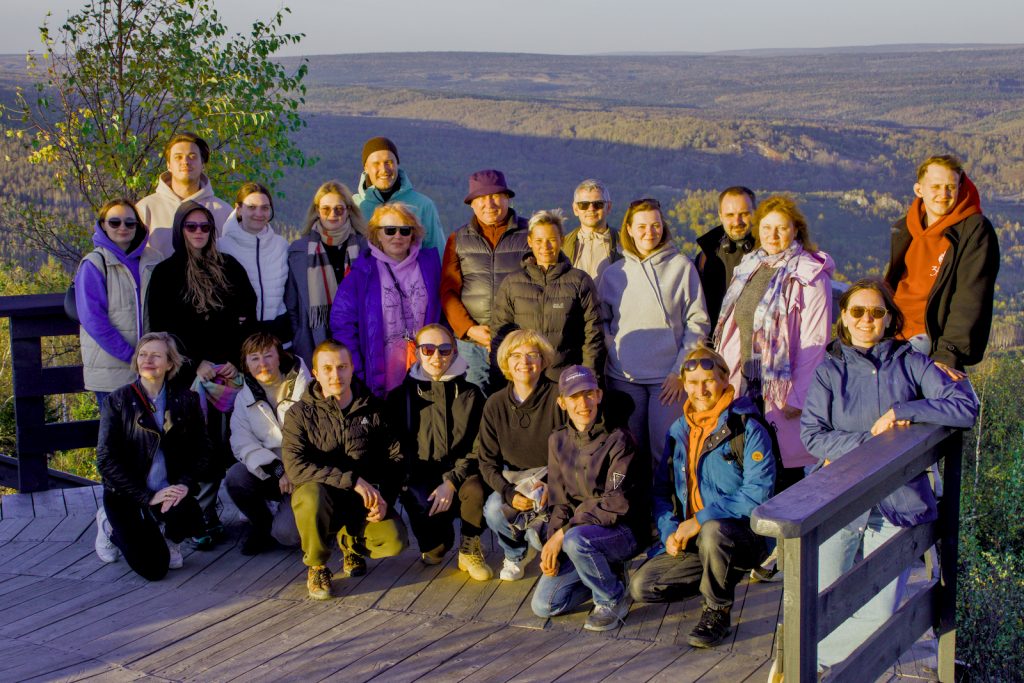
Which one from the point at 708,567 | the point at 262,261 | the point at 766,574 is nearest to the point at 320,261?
the point at 262,261

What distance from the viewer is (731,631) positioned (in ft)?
11.3

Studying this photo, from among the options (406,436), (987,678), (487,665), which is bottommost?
(987,678)

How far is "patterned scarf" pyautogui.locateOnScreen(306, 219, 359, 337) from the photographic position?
4.55 meters

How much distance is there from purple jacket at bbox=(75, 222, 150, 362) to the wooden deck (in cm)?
93

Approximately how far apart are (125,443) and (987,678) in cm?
532

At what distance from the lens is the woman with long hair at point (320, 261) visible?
4543 mm

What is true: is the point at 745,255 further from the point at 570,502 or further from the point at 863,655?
the point at 863,655

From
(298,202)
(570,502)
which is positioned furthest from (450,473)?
(298,202)

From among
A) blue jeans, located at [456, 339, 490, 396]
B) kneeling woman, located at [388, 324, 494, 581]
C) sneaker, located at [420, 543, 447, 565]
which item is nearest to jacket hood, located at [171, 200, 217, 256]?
kneeling woman, located at [388, 324, 494, 581]

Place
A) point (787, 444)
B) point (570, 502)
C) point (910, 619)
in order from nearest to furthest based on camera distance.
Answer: point (910, 619) < point (570, 502) < point (787, 444)

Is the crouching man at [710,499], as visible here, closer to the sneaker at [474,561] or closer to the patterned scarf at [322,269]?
the sneaker at [474,561]

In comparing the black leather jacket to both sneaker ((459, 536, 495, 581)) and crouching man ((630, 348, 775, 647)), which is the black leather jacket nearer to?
sneaker ((459, 536, 495, 581))

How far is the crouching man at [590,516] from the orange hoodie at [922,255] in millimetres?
1149

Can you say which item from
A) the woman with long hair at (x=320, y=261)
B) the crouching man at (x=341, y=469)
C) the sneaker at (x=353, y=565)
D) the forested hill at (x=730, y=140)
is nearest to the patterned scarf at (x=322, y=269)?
the woman with long hair at (x=320, y=261)
